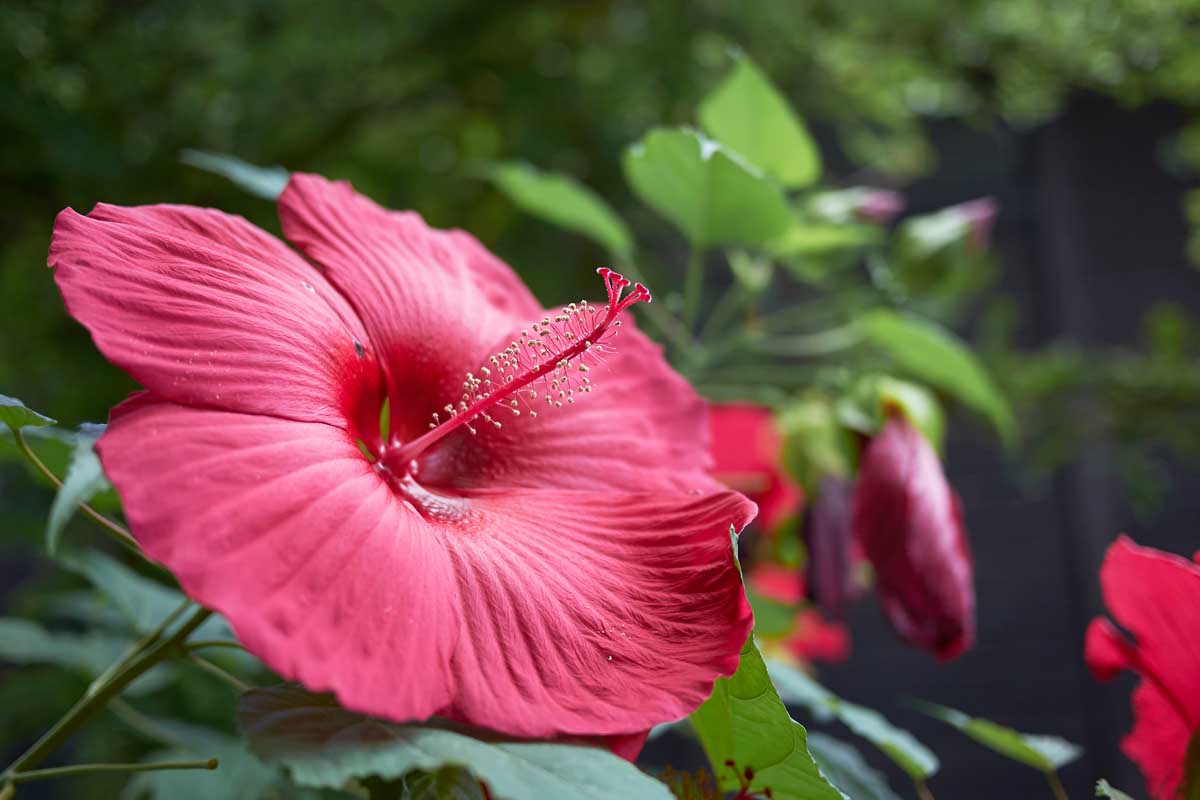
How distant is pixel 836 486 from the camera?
1.77 feet

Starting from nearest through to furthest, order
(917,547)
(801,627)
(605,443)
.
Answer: (605,443)
(917,547)
(801,627)

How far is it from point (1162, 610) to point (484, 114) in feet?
2.26

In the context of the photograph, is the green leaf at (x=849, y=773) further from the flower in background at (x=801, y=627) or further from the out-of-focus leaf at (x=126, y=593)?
the flower in background at (x=801, y=627)

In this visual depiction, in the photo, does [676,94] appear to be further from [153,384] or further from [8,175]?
[153,384]

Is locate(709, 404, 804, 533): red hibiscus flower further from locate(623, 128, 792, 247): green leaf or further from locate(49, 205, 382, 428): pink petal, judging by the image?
locate(49, 205, 382, 428): pink petal

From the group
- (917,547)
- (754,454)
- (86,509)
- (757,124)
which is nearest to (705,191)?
(757,124)

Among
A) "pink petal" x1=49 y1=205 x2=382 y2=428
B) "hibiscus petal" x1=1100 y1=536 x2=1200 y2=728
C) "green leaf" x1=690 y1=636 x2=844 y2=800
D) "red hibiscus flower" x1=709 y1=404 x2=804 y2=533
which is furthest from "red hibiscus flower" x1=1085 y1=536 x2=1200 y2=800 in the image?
"red hibiscus flower" x1=709 y1=404 x2=804 y2=533

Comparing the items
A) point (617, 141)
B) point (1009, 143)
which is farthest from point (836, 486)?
point (1009, 143)

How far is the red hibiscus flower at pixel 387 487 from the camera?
17 centimetres

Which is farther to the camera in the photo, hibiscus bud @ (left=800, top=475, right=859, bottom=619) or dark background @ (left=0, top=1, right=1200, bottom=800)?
dark background @ (left=0, top=1, right=1200, bottom=800)

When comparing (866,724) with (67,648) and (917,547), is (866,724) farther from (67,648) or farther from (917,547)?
(67,648)

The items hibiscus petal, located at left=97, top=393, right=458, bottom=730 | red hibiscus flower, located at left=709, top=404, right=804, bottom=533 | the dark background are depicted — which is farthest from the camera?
red hibiscus flower, located at left=709, top=404, right=804, bottom=533

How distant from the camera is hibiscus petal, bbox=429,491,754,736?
0.62 feet

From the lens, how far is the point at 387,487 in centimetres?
21
